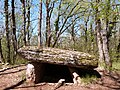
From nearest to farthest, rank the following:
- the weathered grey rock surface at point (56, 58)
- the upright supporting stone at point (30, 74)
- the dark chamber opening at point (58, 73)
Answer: the weathered grey rock surface at point (56, 58) < the upright supporting stone at point (30, 74) < the dark chamber opening at point (58, 73)

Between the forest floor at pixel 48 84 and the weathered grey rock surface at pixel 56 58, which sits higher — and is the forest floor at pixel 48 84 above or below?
below

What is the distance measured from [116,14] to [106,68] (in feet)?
9.76

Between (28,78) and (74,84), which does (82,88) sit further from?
(28,78)

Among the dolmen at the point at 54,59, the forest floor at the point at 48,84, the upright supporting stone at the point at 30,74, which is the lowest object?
the forest floor at the point at 48,84

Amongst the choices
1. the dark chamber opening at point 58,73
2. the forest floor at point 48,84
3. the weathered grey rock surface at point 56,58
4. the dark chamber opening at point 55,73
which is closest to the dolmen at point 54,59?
the weathered grey rock surface at point 56,58

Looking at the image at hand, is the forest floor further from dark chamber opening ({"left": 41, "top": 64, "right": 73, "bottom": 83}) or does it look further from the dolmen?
dark chamber opening ({"left": 41, "top": 64, "right": 73, "bottom": 83})

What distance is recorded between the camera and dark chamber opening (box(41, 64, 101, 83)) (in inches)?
420

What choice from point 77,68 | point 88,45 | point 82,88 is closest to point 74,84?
point 82,88

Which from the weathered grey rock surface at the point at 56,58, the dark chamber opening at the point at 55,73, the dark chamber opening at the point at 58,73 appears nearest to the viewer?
the weathered grey rock surface at the point at 56,58

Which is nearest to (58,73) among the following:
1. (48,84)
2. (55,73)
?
(55,73)

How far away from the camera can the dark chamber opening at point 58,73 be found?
1068 cm

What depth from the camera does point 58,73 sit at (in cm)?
1194

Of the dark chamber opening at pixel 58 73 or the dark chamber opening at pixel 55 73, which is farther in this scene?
the dark chamber opening at pixel 55 73

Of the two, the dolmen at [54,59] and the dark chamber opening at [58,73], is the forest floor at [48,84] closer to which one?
the dolmen at [54,59]
